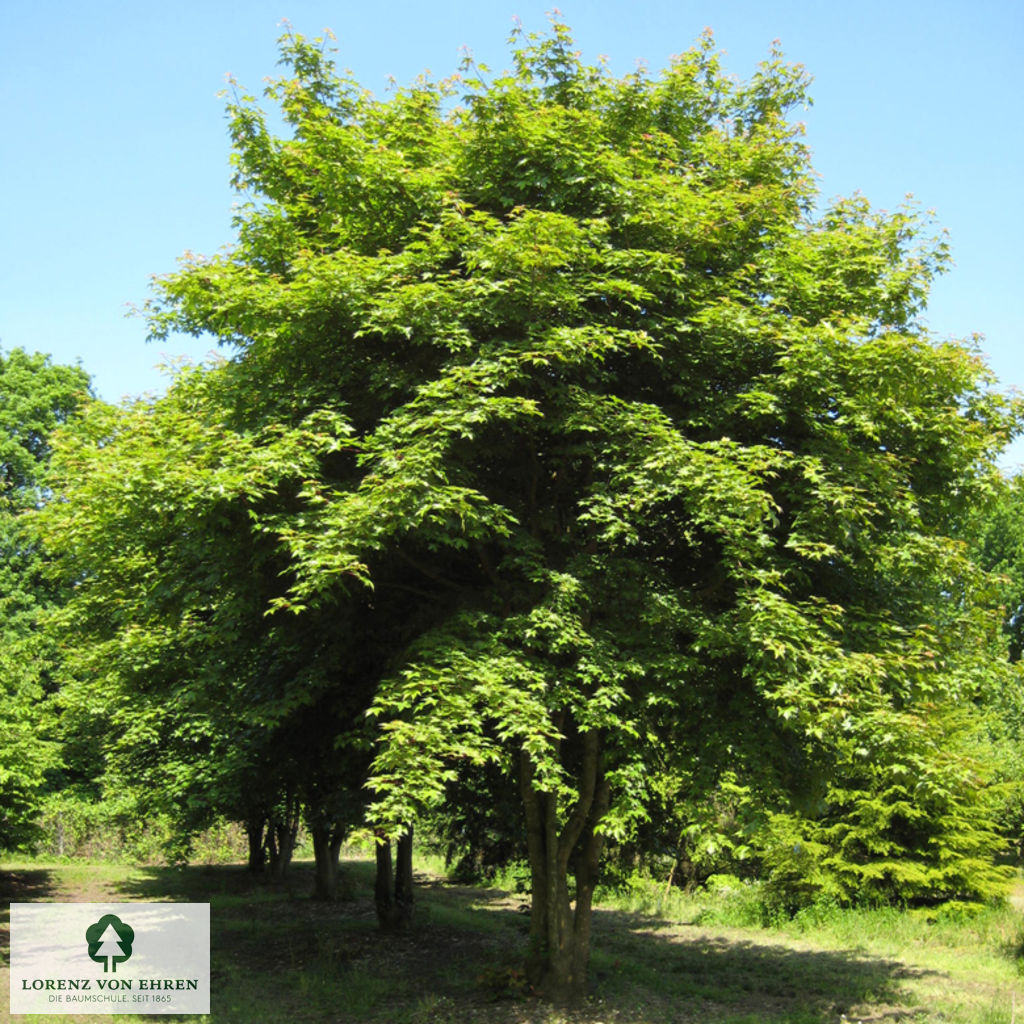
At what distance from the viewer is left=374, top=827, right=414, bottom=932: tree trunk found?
15.0 meters

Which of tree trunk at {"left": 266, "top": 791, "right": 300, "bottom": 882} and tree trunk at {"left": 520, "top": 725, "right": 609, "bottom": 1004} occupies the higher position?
tree trunk at {"left": 520, "top": 725, "right": 609, "bottom": 1004}

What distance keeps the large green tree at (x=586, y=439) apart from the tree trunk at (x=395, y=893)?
5794mm

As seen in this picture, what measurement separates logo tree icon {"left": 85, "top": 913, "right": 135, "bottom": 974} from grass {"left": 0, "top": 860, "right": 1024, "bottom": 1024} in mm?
1002

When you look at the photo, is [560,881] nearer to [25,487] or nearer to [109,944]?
[109,944]

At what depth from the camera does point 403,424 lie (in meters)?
7.89

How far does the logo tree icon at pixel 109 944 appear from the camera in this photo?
1029 centimetres

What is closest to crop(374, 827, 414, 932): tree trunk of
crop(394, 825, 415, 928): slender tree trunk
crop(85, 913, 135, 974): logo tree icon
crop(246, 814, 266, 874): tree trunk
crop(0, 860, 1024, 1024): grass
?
crop(394, 825, 415, 928): slender tree trunk

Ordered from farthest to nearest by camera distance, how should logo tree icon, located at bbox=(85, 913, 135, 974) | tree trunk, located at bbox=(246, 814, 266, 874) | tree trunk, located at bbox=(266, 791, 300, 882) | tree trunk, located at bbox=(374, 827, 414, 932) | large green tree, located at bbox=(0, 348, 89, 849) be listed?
1. tree trunk, located at bbox=(246, 814, 266, 874)
2. tree trunk, located at bbox=(266, 791, 300, 882)
3. large green tree, located at bbox=(0, 348, 89, 849)
4. tree trunk, located at bbox=(374, 827, 414, 932)
5. logo tree icon, located at bbox=(85, 913, 135, 974)

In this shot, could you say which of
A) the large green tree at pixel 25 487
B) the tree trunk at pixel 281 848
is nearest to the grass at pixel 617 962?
the tree trunk at pixel 281 848

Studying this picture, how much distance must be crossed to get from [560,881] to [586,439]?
5.07m

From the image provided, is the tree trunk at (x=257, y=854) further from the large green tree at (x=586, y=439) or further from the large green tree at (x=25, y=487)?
the large green tree at (x=586, y=439)

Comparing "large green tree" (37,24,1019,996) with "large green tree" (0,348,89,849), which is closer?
"large green tree" (37,24,1019,996)

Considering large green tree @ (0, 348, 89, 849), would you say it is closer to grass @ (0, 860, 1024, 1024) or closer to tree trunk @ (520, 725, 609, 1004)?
grass @ (0, 860, 1024, 1024)

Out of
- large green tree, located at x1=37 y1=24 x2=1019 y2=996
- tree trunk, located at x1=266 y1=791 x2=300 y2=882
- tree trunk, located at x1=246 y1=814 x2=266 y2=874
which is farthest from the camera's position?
tree trunk, located at x1=246 y1=814 x2=266 y2=874
